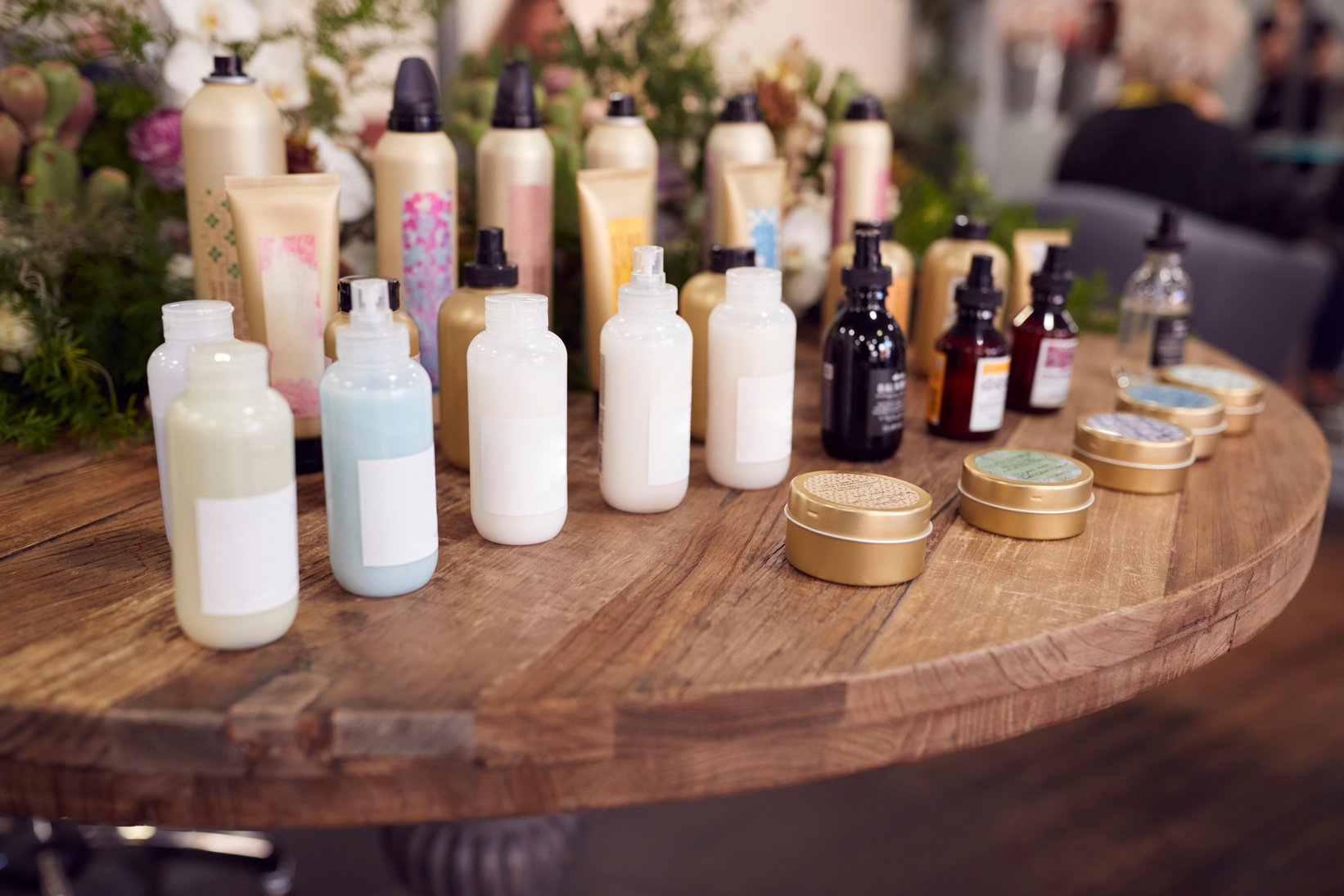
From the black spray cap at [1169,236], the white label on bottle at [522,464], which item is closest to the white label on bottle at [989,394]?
the black spray cap at [1169,236]

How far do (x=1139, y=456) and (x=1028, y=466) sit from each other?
118 millimetres

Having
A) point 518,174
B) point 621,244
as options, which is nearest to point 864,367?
point 621,244

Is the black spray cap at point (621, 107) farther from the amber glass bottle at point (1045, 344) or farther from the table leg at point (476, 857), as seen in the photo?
the table leg at point (476, 857)

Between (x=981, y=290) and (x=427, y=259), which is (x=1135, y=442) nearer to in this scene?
(x=981, y=290)

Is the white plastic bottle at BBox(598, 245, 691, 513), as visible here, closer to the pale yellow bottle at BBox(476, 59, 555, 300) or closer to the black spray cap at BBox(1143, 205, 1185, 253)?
the pale yellow bottle at BBox(476, 59, 555, 300)

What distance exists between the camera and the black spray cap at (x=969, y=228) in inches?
47.0

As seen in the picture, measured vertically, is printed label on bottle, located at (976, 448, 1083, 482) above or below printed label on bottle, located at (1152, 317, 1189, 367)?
below

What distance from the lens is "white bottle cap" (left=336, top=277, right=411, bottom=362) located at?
624 mm

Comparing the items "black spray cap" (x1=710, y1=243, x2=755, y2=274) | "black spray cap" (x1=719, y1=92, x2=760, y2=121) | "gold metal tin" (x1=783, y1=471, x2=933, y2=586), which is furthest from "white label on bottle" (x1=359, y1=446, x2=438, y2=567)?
"black spray cap" (x1=719, y1=92, x2=760, y2=121)

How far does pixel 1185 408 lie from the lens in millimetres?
1016

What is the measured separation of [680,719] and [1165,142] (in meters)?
2.85

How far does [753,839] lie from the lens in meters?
1.71

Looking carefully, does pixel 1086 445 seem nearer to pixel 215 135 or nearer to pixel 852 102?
pixel 852 102

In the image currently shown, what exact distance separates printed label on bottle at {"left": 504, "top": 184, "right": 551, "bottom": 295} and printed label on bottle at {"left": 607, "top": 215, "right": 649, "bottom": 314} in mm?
78
